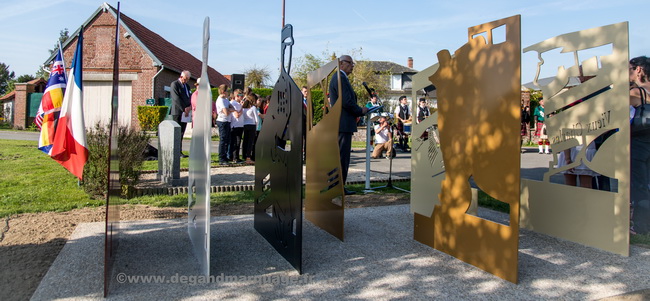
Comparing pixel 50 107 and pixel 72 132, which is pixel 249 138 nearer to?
pixel 50 107

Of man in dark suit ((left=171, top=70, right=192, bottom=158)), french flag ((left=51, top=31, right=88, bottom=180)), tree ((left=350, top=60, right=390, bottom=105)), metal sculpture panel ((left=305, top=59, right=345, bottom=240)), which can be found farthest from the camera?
tree ((left=350, top=60, right=390, bottom=105))

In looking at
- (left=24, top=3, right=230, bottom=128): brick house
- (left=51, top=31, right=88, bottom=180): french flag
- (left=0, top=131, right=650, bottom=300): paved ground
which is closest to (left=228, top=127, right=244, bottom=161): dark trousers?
(left=51, top=31, right=88, bottom=180): french flag

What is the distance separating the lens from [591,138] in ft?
14.5

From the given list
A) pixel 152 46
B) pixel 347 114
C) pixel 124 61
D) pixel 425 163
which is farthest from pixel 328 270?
pixel 152 46

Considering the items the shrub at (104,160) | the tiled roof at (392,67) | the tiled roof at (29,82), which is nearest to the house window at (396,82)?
the tiled roof at (392,67)

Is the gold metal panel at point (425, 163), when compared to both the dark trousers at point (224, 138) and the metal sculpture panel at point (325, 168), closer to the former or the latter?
the metal sculpture panel at point (325, 168)

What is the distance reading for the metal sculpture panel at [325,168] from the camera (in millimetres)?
4598

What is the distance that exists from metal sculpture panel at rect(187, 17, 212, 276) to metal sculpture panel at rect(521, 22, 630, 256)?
3.39 meters

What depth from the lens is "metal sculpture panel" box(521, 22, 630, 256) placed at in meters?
4.14

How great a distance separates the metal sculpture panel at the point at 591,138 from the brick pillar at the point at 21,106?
3036cm

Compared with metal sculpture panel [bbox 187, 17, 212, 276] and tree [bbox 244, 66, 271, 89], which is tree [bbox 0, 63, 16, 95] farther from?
metal sculpture panel [bbox 187, 17, 212, 276]

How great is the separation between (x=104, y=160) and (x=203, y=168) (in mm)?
3515

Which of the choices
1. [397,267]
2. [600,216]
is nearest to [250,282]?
[397,267]

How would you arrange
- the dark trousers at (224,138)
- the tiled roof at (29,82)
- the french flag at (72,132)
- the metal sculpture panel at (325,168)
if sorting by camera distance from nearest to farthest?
the metal sculpture panel at (325,168) < the french flag at (72,132) < the dark trousers at (224,138) < the tiled roof at (29,82)
